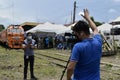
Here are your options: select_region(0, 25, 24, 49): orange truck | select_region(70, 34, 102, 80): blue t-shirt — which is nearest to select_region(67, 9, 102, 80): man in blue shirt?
select_region(70, 34, 102, 80): blue t-shirt

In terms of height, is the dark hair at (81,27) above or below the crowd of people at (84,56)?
above

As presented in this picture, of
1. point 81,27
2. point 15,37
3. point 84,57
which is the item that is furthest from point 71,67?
point 15,37

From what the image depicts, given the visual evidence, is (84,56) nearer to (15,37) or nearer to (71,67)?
(71,67)

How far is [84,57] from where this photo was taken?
18.2ft

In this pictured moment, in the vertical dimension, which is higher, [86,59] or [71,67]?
[86,59]

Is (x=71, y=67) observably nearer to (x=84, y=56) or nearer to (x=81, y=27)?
(x=84, y=56)

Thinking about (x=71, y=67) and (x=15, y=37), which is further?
(x=15, y=37)

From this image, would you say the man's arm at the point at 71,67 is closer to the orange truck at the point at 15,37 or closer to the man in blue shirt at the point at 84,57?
the man in blue shirt at the point at 84,57

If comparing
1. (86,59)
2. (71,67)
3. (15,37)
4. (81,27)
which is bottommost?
(15,37)

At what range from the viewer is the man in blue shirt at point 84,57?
545 centimetres

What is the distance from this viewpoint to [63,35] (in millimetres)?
41656

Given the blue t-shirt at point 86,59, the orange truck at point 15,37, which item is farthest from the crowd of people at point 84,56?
the orange truck at point 15,37

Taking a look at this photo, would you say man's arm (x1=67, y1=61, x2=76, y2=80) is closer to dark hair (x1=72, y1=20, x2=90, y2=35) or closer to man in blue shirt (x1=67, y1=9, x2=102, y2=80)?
man in blue shirt (x1=67, y1=9, x2=102, y2=80)

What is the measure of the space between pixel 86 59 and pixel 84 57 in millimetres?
46
